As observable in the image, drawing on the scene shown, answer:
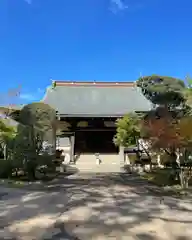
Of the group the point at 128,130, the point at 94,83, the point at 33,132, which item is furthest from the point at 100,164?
the point at 94,83

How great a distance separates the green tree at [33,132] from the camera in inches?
441

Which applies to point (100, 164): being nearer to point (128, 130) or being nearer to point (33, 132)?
point (128, 130)

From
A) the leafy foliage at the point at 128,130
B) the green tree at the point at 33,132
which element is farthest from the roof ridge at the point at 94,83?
the green tree at the point at 33,132

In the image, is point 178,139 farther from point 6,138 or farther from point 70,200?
point 6,138

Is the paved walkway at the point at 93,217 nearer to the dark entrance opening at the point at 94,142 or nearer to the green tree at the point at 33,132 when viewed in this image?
the green tree at the point at 33,132

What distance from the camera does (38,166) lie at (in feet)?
38.5

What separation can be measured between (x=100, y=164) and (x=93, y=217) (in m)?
13.6

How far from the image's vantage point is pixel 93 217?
16.8ft

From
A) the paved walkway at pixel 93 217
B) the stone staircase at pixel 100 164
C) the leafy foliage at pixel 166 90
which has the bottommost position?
the paved walkway at pixel 93 217

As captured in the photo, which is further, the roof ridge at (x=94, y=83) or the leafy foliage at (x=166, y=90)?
the roof ridge at (x=94, y=83)

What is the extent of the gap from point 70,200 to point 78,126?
53.2 ft

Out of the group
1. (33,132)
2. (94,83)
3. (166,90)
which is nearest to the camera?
(33,132)

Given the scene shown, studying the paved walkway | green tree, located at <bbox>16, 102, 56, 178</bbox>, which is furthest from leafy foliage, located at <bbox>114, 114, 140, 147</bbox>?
the paved walkway

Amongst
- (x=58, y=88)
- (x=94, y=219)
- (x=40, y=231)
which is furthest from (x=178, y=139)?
(x=58, y=88)
